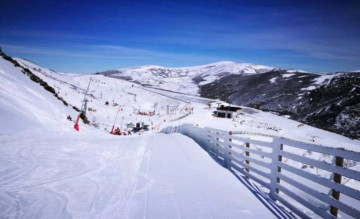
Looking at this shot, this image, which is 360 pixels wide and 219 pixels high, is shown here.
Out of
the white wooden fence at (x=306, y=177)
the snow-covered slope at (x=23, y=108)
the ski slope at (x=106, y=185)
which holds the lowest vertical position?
the ski slope at (x=106, y=185)

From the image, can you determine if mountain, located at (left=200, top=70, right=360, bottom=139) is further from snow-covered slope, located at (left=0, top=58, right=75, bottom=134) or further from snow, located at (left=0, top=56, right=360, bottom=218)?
snow, located at (left=0, top=56, right=360, bottom=218)

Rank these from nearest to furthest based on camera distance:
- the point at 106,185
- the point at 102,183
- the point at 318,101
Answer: the point at 106,185 < the point at 102,183 < the point at 318,101

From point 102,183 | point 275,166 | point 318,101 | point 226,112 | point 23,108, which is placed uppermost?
point 318,101

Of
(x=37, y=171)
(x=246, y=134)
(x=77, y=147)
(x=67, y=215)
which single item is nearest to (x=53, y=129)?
(x=77, y=147)

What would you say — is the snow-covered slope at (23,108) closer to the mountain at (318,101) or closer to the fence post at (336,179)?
the fence post at (336,179)

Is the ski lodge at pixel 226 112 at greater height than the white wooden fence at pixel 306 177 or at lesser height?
greater

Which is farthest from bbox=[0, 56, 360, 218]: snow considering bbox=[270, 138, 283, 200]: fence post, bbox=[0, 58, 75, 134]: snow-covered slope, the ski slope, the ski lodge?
the ski lodge

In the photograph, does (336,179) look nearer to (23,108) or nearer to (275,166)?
(275,166)

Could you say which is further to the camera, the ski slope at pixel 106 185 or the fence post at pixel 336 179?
the ski slope at pixel 106 185

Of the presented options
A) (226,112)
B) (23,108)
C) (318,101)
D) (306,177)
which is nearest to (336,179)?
(306,177)

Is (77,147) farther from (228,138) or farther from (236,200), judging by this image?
(236,200)

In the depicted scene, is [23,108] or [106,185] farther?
[23,108]

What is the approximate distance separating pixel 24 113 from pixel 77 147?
5031mm

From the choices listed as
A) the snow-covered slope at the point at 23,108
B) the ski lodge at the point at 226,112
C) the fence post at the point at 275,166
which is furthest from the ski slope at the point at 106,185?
the ski lodge at the point at 226,112
